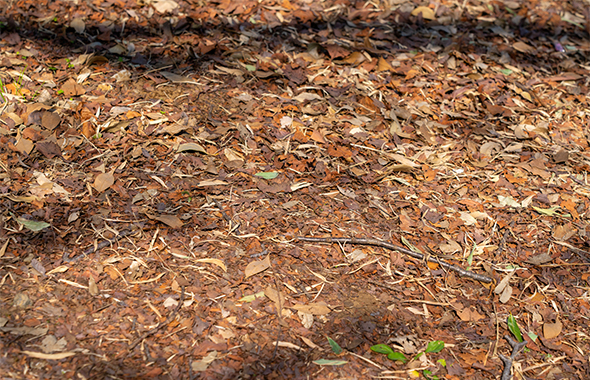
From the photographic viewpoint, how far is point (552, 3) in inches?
176

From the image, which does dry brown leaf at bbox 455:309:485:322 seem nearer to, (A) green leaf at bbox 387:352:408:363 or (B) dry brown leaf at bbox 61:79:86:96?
(A) green leaf at bbox 387:352:408:363

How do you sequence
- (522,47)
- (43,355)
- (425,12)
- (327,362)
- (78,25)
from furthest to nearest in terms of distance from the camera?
(425,12) → (522,47) → (78,25) → (327,362) → (43,355)

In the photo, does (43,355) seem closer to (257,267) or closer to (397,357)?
(257,267)

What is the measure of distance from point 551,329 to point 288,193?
4.62 feet

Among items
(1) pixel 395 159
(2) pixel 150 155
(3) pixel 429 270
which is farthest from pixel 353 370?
(2) pixel 150 155

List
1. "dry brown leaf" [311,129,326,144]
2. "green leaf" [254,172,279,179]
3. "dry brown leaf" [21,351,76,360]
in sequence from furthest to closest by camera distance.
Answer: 1. "dry brown leaf" [311,129,326,144]
2. "green leaf" [254,172,279,179]
3. "dry brown leaf" [21,351,76,360]

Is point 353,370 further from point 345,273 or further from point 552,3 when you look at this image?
point 552,3

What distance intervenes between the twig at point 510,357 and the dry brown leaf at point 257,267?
109cm

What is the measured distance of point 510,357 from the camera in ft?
7.07

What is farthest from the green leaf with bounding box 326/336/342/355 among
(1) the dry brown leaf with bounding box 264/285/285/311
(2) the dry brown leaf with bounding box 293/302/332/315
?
(1) the dry brown leaf with bounding box 264/285/285/311

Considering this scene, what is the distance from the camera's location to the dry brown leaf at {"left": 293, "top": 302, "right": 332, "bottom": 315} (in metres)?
2.19

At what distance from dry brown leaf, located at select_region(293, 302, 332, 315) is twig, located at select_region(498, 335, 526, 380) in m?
0.76

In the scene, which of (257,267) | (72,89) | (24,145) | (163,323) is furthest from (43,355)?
(72,89)

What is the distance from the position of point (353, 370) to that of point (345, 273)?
493mm
